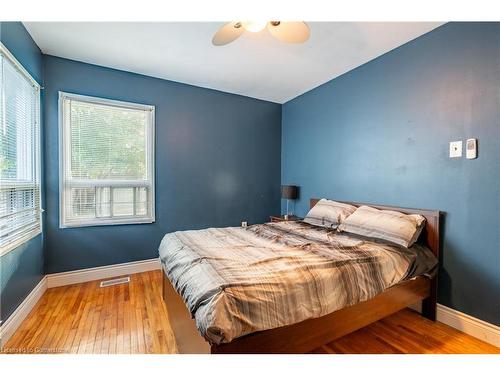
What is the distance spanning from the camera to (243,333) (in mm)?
1152

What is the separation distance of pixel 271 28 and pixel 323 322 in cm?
208

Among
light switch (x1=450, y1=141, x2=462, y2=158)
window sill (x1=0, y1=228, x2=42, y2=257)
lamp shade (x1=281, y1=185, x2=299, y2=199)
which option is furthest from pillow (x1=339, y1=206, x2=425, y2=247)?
window sill (x1=0, y1=228, x2=42, y2=257)

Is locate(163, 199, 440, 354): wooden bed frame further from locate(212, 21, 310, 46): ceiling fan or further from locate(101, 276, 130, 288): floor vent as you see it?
locate(212, 21, 310, 46): ceiling fan

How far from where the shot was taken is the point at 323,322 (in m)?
1.43

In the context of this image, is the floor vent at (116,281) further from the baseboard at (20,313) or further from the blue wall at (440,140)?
the blue wall at (440,140)

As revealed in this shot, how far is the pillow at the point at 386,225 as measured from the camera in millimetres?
1961

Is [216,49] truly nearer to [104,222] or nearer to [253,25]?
[253,25]

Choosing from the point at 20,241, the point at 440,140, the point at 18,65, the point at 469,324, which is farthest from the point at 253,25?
the point at 469,324

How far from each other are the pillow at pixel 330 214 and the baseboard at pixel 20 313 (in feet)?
9.32

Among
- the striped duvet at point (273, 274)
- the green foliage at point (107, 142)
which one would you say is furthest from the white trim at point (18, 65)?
the striped duvet at point (273, 274)

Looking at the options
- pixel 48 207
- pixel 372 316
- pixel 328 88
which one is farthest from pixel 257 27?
pixel 48 207

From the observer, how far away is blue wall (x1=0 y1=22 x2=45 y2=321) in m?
1.72

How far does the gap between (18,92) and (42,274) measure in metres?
1.85
